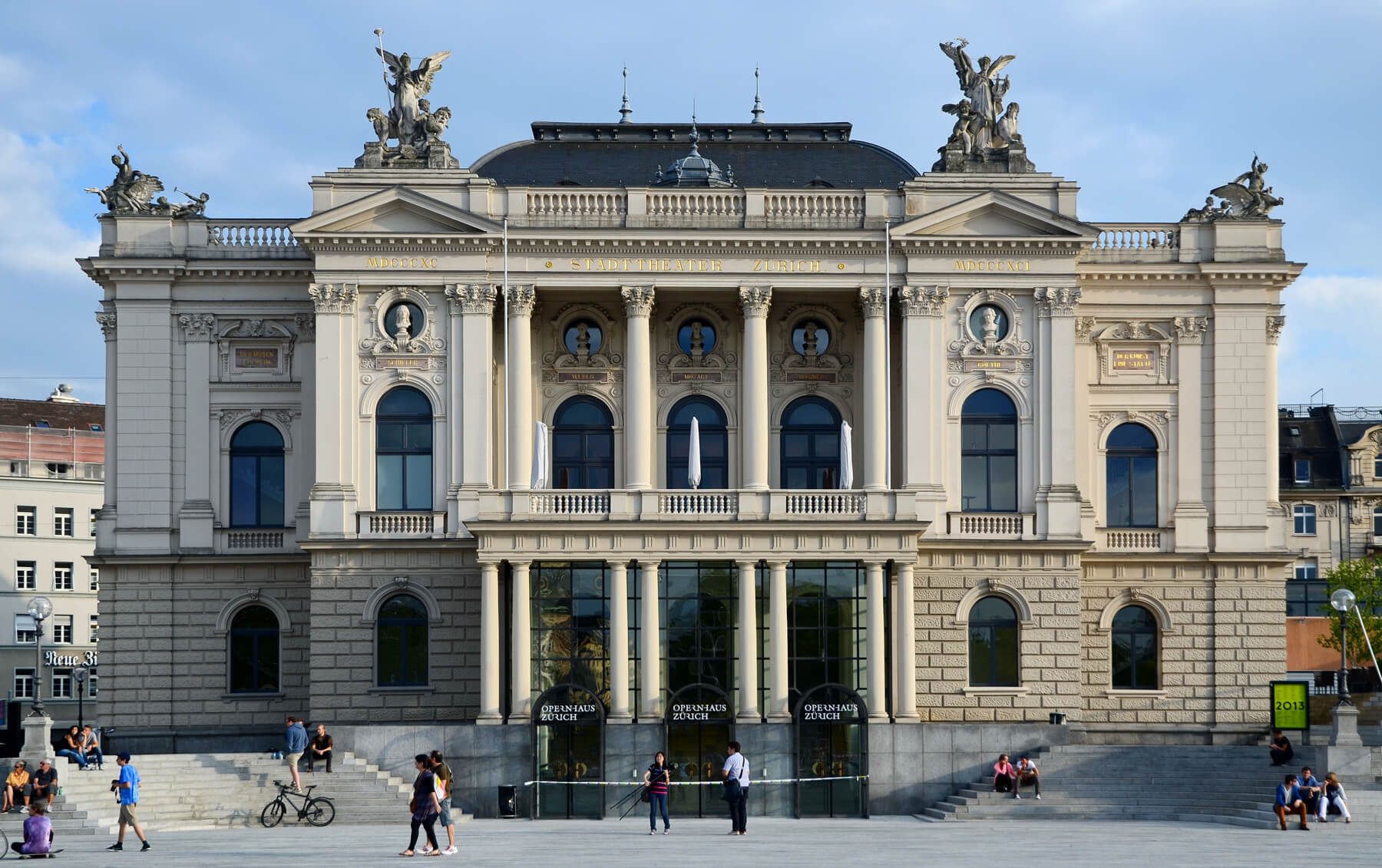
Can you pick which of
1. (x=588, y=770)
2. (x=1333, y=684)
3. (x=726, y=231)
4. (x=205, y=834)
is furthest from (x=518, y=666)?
(x=1333, y=684)

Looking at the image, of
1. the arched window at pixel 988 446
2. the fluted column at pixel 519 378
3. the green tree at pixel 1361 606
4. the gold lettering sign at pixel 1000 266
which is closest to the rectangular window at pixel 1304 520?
the green tree at pixel 1361 606

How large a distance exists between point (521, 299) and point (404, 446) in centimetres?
572

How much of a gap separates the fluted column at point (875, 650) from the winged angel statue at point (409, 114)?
19.5 m

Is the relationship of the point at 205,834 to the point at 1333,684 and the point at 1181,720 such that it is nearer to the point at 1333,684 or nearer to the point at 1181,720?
the point at 1181,720

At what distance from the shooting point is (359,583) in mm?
60375

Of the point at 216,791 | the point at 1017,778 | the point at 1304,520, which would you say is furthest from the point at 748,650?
the point at 1304,520

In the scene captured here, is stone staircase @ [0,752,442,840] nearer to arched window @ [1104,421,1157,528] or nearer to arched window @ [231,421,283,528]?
arched window @ [231,421,283,528]

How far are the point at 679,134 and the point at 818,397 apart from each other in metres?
11.0

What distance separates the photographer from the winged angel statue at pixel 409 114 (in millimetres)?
62781

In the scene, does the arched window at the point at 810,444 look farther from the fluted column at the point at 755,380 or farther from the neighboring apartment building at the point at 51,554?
the neighboring apartment building at the point at 51,554

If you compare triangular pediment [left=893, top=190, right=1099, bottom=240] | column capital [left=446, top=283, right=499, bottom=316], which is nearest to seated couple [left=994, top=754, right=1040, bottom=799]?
triangular pediment [left=893, top=190, right=1099, bottom=240]

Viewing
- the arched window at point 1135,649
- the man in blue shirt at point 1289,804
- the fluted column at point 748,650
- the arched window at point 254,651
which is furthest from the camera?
the arched window at point 254,651

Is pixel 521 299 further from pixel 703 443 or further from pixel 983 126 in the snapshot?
pixel 983 126

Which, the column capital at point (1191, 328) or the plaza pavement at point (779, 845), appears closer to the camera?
the plaza pavement at point (779, 845)
